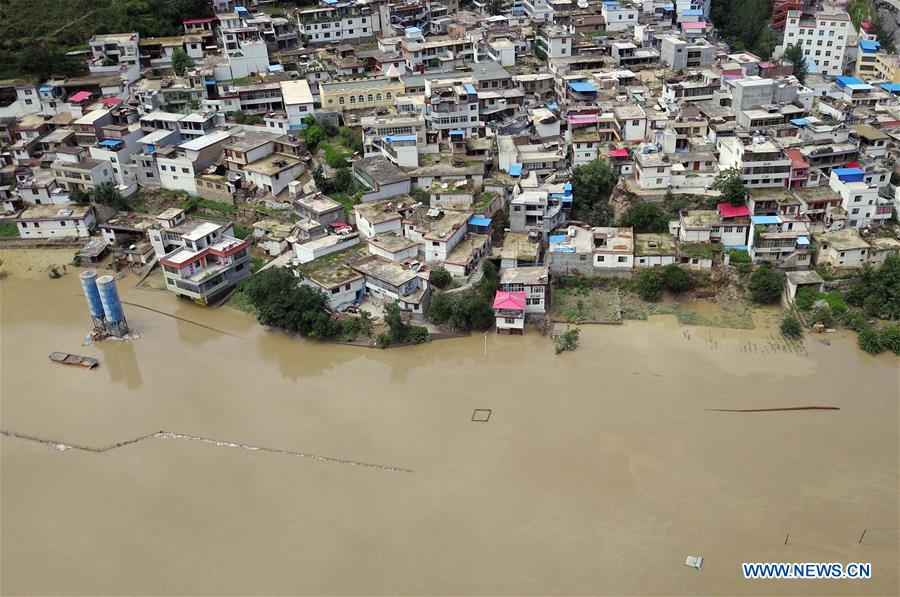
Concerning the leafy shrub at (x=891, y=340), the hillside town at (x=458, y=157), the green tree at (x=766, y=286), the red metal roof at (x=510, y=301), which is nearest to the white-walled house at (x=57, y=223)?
the hillside town at (x=458, y=157)

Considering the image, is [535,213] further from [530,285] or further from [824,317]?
[824,317]

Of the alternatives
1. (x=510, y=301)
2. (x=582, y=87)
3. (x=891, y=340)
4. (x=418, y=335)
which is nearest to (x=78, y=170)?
(x=418, y=335)

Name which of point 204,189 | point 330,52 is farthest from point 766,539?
point 330,52

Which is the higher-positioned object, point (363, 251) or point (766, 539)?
point (363, 251)

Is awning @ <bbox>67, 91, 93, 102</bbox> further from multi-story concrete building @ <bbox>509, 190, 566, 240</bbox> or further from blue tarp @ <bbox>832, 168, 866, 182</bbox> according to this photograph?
blue tarp @ <bbox>832, 168, 866, 182</bbox>

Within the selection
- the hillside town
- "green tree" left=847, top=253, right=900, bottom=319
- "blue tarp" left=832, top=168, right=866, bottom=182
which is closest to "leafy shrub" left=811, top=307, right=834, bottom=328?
the hillside town

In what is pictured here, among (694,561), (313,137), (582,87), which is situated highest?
(582,87)

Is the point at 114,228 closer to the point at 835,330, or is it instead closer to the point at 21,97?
the point at 21,97
